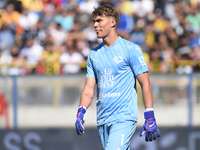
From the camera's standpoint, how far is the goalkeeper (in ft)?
12.3

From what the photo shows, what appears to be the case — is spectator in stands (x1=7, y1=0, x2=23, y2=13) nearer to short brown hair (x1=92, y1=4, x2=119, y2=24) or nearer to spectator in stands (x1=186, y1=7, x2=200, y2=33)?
spectator in stands (x1=186, y1=7, x2=200, y2=33)

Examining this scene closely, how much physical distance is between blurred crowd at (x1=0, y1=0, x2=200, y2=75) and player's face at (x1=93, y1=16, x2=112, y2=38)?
15.4ft

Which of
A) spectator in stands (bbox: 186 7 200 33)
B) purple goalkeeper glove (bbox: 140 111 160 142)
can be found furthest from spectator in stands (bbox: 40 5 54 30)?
purple goalkeeper glove (bbox: 140 111 160 142)

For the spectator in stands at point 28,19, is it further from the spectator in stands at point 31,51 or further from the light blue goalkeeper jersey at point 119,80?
the light blue goalkeeper jersey at point 119,80

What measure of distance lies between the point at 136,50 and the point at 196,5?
788 centimetres

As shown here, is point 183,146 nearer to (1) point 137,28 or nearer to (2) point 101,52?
(2) point 101,52

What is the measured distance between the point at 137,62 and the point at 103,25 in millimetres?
566

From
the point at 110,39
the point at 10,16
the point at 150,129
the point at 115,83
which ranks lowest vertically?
the point at 150,129

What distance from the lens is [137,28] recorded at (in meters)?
10.2

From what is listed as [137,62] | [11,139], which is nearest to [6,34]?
[11,139]

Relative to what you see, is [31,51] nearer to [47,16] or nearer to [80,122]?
[47,16]

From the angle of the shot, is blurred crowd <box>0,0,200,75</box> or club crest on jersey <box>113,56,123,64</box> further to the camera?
blurred crowd <box>0,0,200,75</box>

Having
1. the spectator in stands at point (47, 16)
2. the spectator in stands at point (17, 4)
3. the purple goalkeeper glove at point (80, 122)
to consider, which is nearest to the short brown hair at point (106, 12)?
the purple goalkeeper glove at point (80, 122)

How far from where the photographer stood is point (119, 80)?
385cm
